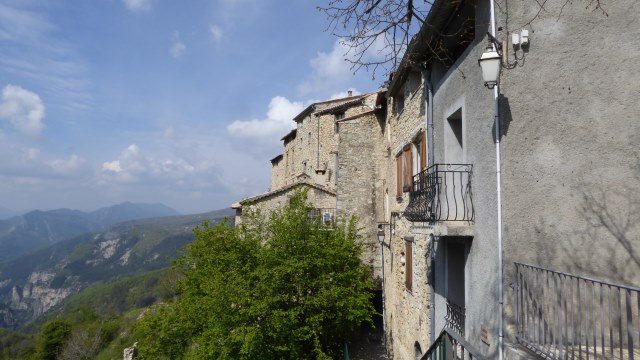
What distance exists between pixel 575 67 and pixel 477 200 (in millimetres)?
2216

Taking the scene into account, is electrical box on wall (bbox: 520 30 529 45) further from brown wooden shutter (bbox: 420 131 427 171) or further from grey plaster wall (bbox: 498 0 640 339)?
brown wooden shutter (bbox: 420 131 427 171)

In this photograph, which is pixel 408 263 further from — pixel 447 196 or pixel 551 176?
pixel 551 176

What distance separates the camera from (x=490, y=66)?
5.57 metres

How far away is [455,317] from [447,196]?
2.73 metres

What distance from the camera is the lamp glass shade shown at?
5535 millimetres

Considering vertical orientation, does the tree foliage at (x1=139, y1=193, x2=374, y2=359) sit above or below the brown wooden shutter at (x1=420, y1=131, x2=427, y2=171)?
below

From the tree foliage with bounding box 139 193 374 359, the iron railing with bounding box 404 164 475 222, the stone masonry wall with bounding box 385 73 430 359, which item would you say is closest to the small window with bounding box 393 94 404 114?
the stone masonry wall with bounding box 385 73 430 359

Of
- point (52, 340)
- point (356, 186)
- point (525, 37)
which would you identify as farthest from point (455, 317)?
point (52, 340)

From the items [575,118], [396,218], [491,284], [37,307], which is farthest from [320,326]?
[37,307]

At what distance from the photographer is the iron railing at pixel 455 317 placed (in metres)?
7.98

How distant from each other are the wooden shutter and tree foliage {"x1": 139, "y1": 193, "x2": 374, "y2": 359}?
5396 mm

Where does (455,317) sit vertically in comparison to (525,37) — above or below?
below

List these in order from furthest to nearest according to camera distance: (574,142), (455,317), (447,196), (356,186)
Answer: (356,186)
(455,317)
(447,196)
(574,142)

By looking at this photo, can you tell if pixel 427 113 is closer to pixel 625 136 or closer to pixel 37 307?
pixel 625 136
